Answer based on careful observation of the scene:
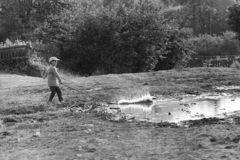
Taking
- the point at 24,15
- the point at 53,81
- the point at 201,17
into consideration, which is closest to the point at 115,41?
the point at 24,15

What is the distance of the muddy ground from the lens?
7355mm

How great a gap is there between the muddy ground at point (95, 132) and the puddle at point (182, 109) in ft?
3.38

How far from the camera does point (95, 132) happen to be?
920 cm

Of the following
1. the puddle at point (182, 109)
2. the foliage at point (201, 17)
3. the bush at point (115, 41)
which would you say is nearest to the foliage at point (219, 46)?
the foliage at point (201, 17)

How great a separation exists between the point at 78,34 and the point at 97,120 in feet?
56.4

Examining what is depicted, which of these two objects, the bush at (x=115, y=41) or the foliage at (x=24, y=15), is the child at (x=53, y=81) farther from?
the foliage at (x=24, y=15)

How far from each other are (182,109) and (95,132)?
4509 mm

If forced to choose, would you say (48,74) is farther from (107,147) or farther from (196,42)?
(196,42)

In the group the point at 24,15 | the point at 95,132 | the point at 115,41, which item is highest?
the point at 24,15

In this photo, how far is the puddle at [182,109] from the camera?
11.7 m

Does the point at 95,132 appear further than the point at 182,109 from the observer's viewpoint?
No

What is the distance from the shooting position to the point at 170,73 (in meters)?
23.0

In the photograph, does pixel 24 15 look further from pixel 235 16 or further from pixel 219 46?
pixel 219 46

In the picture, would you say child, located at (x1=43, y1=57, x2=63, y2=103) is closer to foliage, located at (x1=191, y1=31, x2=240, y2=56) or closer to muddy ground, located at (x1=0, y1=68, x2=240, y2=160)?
muddy ground, located at (x1=0, y1=68, x2=240, y2=160)
